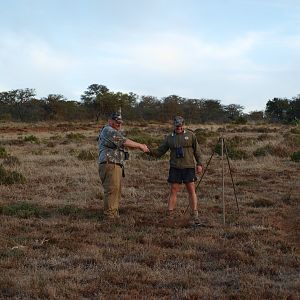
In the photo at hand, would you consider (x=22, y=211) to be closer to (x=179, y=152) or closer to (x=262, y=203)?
(x=179, y=152)

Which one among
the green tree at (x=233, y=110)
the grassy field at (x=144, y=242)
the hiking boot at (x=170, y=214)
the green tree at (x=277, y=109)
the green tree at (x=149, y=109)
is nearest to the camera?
the grassy field at (x=144, y=242)

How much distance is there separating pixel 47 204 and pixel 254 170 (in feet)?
24.5

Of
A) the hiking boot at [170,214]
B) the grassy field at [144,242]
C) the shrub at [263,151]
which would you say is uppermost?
the shrub at [263,151]

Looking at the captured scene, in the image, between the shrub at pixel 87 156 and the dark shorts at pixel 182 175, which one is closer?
the dark shorts at pixel 182 175

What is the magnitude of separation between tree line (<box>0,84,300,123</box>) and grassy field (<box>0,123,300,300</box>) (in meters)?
44.3

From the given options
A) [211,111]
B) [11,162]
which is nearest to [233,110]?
[211,111]

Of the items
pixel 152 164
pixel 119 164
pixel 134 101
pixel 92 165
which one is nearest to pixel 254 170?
pixel 152 164

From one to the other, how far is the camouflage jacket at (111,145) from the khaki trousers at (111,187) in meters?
0.12

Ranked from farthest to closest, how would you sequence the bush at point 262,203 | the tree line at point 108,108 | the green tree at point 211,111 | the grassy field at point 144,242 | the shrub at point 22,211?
the green tree at point 211,111
the tree line at point 108,108
the bush at point 262,203
the shrub at point 22,211
the grassy field at point 144,242

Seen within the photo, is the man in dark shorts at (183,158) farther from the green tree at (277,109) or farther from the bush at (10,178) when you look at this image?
the green tree at (277,109)

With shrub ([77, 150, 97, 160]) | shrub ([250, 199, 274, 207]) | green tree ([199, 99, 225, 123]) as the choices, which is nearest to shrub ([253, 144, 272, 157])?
shrub ([77, 150, 97, 160])

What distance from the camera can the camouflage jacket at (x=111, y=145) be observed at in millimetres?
8461

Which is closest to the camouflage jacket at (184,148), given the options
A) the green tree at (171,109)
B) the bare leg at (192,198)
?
the bare leg at (192,198)

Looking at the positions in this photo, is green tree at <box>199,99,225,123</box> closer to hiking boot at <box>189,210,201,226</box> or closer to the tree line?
the tree line
